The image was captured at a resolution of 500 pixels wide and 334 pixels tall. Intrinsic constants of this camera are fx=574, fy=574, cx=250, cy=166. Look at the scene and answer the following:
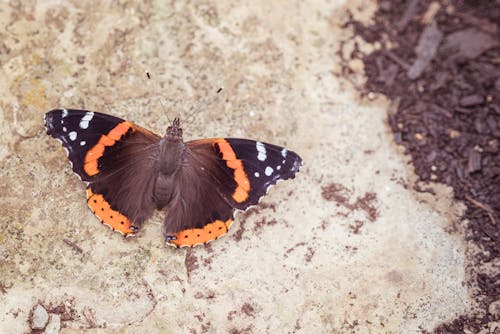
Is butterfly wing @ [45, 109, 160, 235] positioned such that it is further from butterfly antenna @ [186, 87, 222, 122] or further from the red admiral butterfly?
butterfly antenna @ [186, 87, 222, 122]

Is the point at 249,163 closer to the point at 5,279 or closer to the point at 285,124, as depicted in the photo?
the point at 285,124

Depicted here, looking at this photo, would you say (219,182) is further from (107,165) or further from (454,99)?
(454,99)

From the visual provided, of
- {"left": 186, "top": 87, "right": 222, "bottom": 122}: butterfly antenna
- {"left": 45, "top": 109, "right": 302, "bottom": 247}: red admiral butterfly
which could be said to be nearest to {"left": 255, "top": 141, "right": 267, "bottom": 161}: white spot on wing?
{"left": 45, "top": 109, "right": 302, "bottom": 247}: red admiral butterfly

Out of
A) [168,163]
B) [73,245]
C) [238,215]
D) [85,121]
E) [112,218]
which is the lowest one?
[73,245]

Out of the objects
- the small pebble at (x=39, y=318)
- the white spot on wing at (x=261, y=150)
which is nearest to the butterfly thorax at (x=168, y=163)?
the white spot on wing at (x=261, y=150)

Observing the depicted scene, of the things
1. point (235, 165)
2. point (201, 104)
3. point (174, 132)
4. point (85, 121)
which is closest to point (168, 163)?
point (174, 132)

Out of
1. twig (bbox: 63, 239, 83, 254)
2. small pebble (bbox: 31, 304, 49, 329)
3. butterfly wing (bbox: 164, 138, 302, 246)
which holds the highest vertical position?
butterfly wing (bbox: 164, 138, 302, 246)

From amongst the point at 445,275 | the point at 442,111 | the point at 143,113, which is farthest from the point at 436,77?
the point at 143,113
